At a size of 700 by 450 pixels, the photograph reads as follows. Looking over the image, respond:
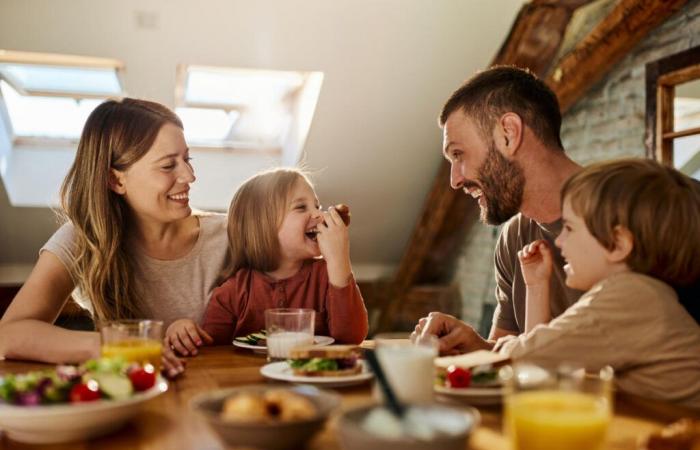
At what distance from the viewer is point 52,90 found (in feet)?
14.8

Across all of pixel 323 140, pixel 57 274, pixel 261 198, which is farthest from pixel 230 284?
pixel 323 140

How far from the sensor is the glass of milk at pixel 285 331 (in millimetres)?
1636

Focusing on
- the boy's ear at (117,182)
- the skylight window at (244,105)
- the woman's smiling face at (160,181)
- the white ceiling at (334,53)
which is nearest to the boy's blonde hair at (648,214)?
the woman's smiling face at (160,181)

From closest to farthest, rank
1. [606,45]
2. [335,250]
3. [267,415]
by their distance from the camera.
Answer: [267,415]
[335,250]
[606,45]

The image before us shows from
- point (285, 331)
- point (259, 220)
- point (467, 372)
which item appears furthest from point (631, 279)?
point (259, 220)

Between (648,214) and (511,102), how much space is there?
3.06ft

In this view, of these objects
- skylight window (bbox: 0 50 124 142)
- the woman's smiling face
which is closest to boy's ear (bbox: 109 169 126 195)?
the woman's smiling face

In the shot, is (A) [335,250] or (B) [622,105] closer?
(A) [335,250]

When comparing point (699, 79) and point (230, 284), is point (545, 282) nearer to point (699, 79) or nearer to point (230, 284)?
point (230, 284)

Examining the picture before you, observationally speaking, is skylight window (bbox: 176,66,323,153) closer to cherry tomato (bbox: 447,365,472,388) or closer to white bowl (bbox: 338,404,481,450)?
cherry tomato (bbox: 447,365,472,388)

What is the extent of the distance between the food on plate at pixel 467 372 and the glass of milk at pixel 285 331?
343 millimetres

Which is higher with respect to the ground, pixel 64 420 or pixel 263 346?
pixel 64 420

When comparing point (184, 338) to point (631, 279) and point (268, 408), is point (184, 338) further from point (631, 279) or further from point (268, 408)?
point (631, 279)

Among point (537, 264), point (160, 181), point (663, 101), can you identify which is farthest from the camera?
point (663, 101)
